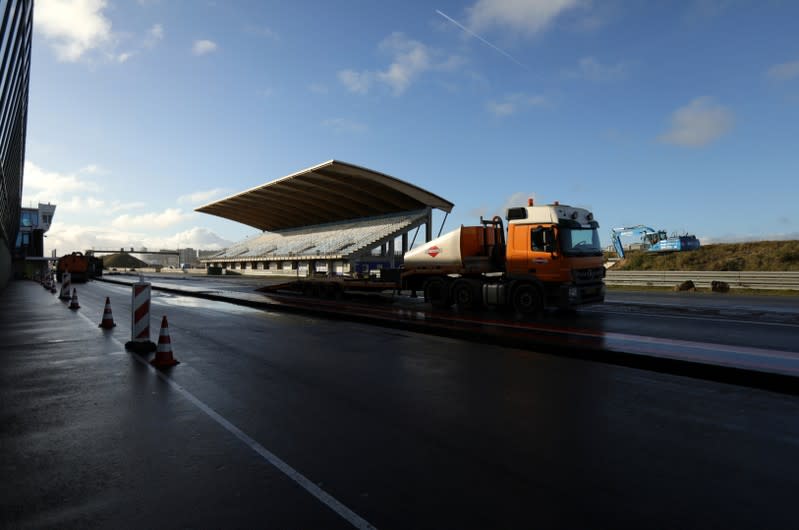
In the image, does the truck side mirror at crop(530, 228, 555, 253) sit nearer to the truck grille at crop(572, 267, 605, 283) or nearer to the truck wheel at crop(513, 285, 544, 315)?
the truck grille at crop(572, 267, 605, 283)

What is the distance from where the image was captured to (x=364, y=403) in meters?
5.30

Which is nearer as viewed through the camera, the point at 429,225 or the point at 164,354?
the point at 164,354

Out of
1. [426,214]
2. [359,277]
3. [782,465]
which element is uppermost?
[426,214]

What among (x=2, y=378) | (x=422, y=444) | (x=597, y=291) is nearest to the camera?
(x=422, y=444)

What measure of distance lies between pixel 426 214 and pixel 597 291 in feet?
141

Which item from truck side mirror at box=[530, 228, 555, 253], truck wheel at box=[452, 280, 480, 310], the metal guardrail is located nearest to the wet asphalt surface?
truck side mirror at box=[530, 228, 555, 253]

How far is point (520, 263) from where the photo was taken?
1362 centimetres

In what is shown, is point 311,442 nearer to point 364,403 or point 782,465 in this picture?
point 364,403

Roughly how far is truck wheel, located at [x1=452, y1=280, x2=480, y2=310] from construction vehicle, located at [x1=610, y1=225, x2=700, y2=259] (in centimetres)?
4158

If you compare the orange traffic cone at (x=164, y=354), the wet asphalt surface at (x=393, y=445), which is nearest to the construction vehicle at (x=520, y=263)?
the wet asphalt surface at (x=393, y=445)

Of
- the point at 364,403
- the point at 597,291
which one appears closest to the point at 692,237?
the point at 597,291

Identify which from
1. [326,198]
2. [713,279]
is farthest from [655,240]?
[326,198]

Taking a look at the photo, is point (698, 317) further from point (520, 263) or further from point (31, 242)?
point (31, 242)

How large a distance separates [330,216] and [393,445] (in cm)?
6613
